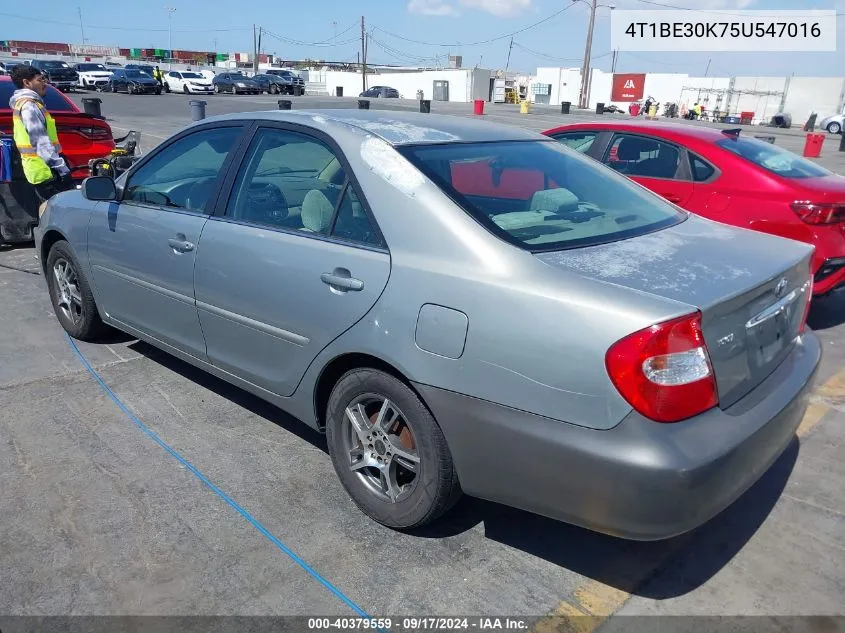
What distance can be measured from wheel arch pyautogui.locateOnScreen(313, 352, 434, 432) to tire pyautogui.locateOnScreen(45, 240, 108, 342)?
7.35 feet

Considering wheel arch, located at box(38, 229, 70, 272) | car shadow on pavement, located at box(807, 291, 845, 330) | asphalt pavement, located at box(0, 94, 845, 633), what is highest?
wheel arch, located at box(38, 229, 70, 272)

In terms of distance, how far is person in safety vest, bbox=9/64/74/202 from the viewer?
6.29 metres

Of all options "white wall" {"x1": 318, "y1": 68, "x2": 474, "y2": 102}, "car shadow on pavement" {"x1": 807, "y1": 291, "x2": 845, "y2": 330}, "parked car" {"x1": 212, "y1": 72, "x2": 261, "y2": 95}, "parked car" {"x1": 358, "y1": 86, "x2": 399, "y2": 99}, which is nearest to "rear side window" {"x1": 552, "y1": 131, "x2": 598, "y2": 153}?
"car shadow on pavement" {"x1": 807, "y1": 291, "x2": 845, "y2": 330}

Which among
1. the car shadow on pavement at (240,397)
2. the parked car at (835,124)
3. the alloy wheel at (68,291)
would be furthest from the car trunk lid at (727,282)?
the parked car at (835,124)

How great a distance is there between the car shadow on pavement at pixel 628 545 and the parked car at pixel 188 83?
4528 centimetres

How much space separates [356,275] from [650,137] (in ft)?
13.8

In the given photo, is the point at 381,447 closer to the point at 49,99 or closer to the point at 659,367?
the point at 659,367

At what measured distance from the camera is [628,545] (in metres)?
2.79

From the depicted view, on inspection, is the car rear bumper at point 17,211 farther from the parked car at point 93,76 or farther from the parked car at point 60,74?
the parked car at point 93,76

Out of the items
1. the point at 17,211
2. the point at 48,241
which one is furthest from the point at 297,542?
the point at 17,211

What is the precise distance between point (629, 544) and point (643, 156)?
164 inches

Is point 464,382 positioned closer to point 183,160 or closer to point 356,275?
point 356,275

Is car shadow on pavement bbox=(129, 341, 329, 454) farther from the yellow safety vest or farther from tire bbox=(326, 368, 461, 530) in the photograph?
the yellow safety vest

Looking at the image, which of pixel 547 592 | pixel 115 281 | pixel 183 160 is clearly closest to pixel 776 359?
pixel 547 592
